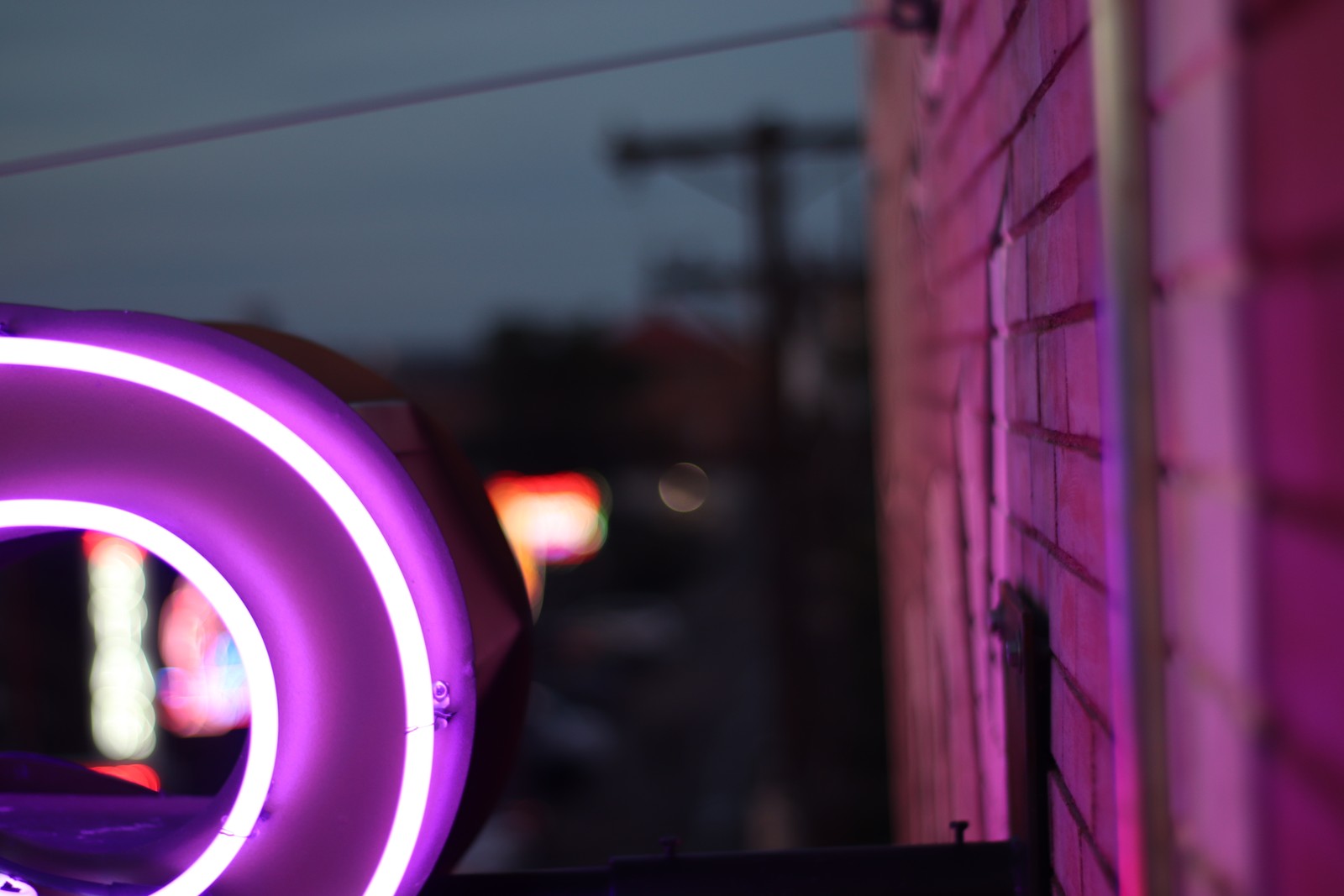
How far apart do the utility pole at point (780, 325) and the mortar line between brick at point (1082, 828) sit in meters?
11.6

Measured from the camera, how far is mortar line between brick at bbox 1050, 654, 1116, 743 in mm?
1366

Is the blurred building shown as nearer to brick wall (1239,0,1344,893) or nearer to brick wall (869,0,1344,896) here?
brick wall (869,0,1344,896)

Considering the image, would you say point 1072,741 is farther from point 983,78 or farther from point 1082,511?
point 983,78

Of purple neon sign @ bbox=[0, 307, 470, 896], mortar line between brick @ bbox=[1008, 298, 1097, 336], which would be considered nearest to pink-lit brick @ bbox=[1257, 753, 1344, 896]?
mortar line between brick @ bbox=[1008, 298, 1097, 336]

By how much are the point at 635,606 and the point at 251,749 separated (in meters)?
27.2

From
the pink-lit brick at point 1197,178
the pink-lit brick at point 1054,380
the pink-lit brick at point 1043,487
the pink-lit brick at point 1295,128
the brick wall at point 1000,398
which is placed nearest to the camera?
the pink-lit brick at point 1295,128

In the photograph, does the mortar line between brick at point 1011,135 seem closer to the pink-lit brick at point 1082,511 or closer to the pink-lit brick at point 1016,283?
the pink-lit brick at point 1016,283

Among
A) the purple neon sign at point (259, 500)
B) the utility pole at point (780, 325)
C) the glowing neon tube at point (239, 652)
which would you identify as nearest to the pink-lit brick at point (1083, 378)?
the purple neon sign at point (259, 500)

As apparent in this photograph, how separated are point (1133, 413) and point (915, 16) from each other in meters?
2.47

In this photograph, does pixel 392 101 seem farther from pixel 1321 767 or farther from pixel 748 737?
pixel 748 737

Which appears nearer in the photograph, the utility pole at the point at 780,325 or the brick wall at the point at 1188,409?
the brick wall at the point at 1188,409

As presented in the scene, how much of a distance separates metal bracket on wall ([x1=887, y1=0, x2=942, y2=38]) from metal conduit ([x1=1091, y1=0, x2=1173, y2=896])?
2258 millimetres

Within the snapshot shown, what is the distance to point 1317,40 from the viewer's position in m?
0.74

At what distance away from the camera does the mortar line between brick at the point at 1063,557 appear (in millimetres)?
1406
